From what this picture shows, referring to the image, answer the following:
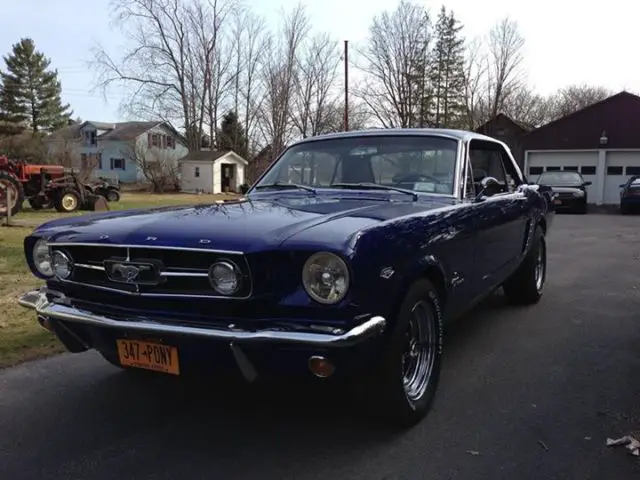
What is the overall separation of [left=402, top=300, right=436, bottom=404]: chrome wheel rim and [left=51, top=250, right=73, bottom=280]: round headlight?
74.8 inches

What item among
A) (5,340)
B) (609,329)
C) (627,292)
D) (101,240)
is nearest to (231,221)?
(101,240)

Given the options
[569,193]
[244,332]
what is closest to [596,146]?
[569,193]

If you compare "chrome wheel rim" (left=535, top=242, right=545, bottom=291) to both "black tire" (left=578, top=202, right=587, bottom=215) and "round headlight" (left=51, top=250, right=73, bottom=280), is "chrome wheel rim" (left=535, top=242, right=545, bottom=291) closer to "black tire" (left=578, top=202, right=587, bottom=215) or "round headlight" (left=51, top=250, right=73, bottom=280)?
"round headlight" (left=51, top=250, right=73, bottom=280)

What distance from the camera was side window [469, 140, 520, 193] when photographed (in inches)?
189

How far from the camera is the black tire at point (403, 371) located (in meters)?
2.93

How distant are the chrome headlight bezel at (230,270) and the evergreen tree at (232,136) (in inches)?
1681

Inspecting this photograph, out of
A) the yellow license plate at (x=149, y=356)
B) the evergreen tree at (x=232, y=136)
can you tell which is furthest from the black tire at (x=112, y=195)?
the yellow license plate at (x=149, y=356)

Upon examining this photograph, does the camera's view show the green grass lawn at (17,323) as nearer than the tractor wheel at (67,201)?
Yes

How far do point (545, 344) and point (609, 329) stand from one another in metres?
0.88

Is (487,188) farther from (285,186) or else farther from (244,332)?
(244,332)

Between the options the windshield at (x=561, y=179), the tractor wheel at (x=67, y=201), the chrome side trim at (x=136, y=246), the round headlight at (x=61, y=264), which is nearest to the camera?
the chrome side trim at (x=136, y=246)

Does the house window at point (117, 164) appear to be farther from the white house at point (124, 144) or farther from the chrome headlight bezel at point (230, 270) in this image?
the chrome headlight bezel at point (230, 270)

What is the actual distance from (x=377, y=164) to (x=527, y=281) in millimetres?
2570

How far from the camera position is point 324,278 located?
267 cm
